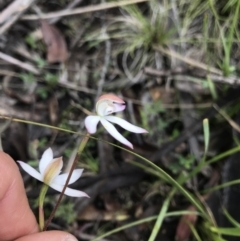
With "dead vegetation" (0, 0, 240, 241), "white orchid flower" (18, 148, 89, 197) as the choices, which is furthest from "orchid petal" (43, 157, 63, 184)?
"dead vegetation" (0, 0, 240, 241)

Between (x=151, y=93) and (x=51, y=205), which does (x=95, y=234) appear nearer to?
(x=51, y=205)

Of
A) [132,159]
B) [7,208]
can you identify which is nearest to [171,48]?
[132,159]

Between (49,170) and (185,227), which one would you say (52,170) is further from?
(185,227)

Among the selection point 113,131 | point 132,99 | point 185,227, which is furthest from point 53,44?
point 113,131

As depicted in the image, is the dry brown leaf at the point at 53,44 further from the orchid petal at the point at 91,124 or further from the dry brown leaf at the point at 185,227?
the orchid petal at the point at 91,124

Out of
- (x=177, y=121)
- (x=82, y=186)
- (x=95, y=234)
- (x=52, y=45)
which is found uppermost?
(x=52, y=45)

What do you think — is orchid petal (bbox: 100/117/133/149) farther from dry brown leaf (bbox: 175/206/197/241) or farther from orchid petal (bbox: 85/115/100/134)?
dry brown leaf (bbox: 175/206/197/241)
